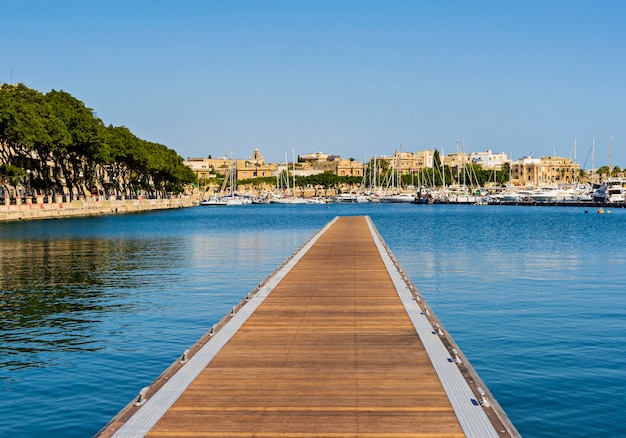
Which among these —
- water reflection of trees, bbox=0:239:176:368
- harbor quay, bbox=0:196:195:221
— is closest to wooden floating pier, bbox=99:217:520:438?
water reflection of trees, bbox=0:239:176:368

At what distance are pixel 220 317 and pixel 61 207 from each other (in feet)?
291

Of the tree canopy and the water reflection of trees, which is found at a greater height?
the tree canopy

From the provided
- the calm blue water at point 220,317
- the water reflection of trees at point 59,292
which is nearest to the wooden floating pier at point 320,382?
the calm blue water at point 220,317

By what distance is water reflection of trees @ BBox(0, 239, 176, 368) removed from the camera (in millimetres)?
20844

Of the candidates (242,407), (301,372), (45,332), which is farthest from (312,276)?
(242,407)

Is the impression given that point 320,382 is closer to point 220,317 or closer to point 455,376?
point 455,376

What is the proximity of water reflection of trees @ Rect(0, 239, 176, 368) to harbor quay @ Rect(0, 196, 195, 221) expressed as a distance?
38.3 m

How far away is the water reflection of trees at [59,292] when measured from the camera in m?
20.8

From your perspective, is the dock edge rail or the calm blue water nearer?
the dock edge rail

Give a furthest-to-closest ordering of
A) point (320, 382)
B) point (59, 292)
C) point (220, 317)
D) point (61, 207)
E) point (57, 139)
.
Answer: point (61, 207) → point (57, 139) → point (59, 292) → point (220, 317) → point (320, 382)

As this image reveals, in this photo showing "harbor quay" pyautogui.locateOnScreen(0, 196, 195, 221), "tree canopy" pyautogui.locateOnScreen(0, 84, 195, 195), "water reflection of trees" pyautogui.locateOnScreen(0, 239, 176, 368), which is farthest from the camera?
"harbor quay" pyautogui.locateOnScreen(0, 196, 195, 221)

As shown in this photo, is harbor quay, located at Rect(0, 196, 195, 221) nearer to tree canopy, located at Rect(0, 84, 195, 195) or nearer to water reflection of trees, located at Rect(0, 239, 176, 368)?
tree canopy, located at Rect(0, 84, 195, 195)

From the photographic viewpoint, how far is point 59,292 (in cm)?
3081

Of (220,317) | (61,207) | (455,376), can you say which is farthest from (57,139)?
(455,376)
